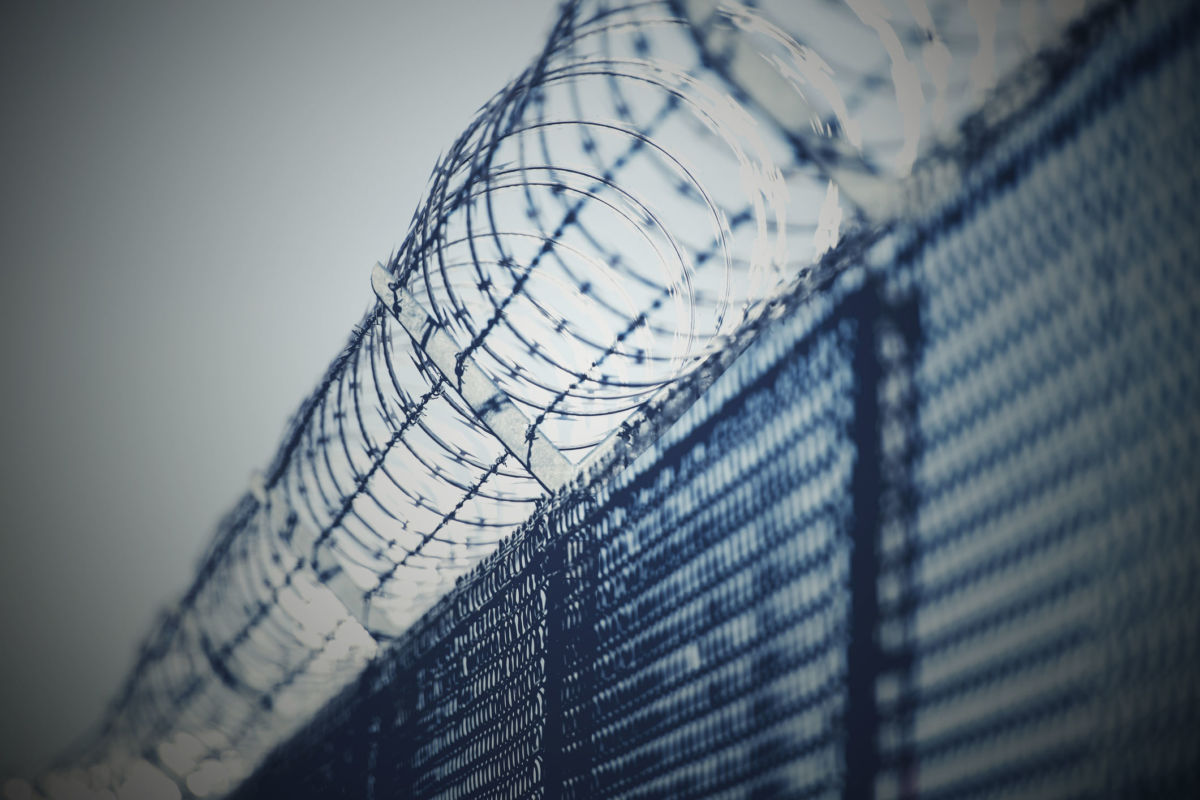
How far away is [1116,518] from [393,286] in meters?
1.73

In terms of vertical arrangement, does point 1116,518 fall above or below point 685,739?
above

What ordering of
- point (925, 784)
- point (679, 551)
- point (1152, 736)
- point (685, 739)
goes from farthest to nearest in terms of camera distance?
point (679, 551), point (685, 739), point (925, 784), point (1152, 736)

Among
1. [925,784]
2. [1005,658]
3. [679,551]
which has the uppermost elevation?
[679,551]

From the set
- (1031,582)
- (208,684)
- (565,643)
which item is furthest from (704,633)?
(208,684)

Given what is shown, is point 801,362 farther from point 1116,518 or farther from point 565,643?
point 565,643

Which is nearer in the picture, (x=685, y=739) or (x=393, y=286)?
(x=685, y=739)

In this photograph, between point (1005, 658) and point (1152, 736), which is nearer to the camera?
point (1152, 736)

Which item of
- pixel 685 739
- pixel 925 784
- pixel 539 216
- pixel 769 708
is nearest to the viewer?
pixel 925 784

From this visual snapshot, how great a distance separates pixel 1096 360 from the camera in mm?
869

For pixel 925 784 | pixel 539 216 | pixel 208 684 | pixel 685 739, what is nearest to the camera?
pixel 925 784

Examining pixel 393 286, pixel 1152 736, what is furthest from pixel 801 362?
pixel 393 286

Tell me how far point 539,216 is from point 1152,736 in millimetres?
1470

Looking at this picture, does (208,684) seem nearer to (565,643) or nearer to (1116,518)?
(565,643)

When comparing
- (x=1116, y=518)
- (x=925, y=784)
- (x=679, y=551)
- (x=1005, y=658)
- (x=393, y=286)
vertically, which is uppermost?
(x=393, y=286)
